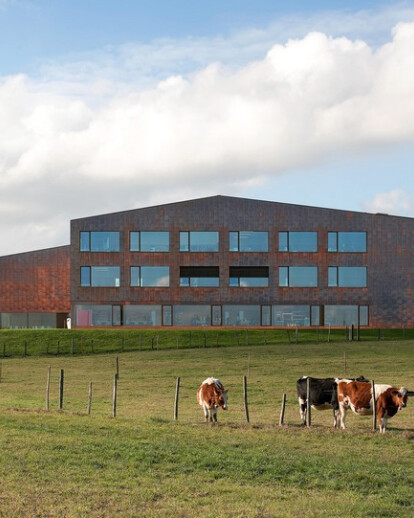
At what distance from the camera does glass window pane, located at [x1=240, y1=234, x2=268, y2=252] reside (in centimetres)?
8750

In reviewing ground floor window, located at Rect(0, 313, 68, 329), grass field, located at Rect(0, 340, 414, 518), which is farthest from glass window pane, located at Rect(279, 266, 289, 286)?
grass field, located at Rect(0, 340, 414, 518)

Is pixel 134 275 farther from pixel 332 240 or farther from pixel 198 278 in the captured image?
pixel 332 240

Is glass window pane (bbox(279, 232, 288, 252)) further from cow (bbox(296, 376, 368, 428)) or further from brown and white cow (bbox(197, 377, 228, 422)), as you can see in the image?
cow (bbox(296, 376, 368, 428))

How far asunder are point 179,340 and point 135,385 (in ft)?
94.4

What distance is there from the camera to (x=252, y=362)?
62.8 metres

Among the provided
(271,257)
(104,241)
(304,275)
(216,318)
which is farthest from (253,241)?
(104,241)

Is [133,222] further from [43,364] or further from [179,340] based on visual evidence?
[43,364]

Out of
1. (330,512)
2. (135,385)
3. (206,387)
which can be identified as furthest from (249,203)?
(330,512)

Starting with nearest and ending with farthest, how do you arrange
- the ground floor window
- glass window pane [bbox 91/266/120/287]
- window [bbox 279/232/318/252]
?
1. window [bbox 279/232/318/252]
2. glass window pane [bbox 91/266/120/287]
3. the ground floor window

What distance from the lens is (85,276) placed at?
88.4 meters

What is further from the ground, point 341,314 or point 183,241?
point 183,241

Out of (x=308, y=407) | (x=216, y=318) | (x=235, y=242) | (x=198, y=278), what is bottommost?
(x=308, y=407)

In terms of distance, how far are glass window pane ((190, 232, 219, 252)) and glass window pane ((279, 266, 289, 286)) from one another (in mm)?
7048

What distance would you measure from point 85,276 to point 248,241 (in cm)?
1735
